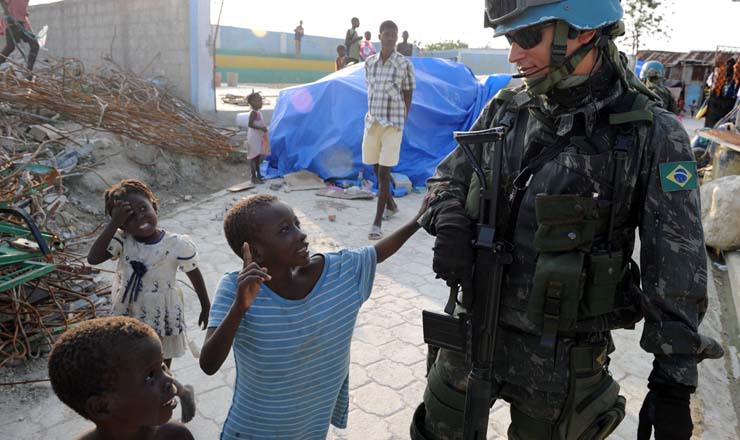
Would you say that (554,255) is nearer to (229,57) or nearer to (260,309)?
(260,309)

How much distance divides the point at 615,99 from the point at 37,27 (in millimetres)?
16203

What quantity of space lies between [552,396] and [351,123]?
6527 mm

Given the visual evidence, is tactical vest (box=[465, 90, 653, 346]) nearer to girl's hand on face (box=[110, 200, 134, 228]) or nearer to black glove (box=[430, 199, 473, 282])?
black glove (box=[430, 199, 473, 282])

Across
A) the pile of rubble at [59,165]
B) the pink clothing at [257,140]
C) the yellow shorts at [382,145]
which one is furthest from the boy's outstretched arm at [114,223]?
the pink clothing at [257,140]

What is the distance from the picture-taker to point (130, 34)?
10.5m

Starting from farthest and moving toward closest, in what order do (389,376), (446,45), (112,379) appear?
(446,45)
(389,376)
(112,379)

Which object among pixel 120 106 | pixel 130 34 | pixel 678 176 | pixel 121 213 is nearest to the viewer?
pixel 678 176

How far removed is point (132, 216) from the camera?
235cm

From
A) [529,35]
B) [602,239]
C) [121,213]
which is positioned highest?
[529,35]

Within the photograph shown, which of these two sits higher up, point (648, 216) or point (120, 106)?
point (648, 216)

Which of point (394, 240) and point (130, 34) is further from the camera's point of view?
point (130, 34)

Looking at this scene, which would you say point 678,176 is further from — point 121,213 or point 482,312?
point 121,213

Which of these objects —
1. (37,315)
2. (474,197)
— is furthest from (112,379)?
(37,315)

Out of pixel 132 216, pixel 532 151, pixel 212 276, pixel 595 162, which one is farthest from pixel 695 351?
pixel 212 276
